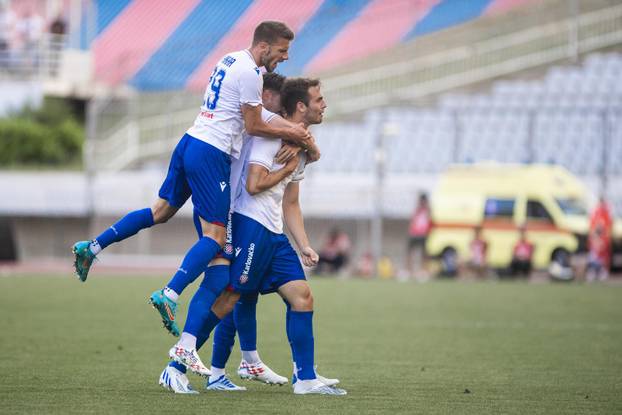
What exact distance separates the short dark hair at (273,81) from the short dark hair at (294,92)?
33 millimetres

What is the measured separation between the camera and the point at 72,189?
2255 cm

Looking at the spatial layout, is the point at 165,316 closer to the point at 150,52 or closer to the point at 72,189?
the point at 72,189

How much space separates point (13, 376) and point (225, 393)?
126cm

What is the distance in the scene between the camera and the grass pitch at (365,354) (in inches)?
226

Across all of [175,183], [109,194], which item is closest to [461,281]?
[109,194]

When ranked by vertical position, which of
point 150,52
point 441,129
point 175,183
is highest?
point 150,52

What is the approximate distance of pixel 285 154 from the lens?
637 centimetres

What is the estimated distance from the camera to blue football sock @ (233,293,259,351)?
21.3ft

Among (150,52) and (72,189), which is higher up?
(150,52)

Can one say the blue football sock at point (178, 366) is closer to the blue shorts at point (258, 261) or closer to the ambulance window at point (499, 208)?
the blue shorts at point (258, 261)

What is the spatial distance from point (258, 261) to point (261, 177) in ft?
1.50

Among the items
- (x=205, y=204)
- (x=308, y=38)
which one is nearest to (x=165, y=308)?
(x=205, y=204)

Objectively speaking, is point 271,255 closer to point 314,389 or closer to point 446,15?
point 314,389

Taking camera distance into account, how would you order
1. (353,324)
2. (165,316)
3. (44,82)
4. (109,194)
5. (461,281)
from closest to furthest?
(165,316), (353,324), (461,281), (109,194), (44,82)
